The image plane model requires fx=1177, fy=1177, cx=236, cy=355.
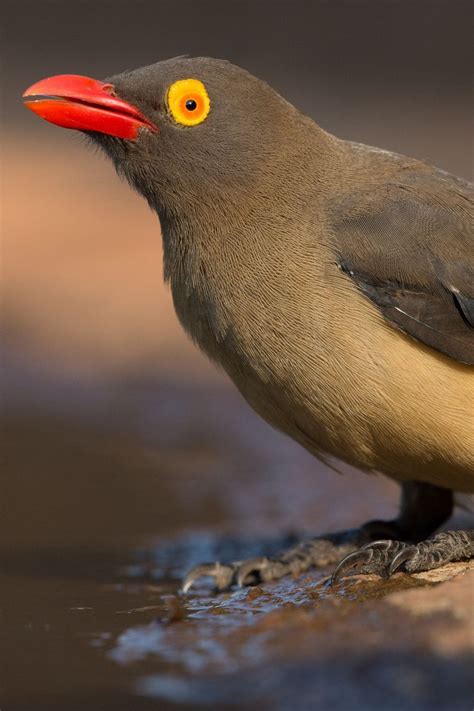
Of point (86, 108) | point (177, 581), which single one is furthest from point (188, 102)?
point (177, 581)

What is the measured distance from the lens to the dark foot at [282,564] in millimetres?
5812

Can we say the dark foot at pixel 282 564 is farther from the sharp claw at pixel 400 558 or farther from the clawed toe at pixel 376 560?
the sharp claw at pixel 400 558

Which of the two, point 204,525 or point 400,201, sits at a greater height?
point 400,201

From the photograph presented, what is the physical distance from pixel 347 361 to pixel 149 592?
164 centimetres

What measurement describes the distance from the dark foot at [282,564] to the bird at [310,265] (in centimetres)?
2

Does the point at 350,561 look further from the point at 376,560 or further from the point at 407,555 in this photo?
the point at 407,555

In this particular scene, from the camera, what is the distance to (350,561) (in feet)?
17.1

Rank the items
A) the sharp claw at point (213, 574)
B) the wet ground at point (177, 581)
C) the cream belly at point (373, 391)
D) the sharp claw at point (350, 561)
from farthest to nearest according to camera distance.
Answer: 1. the sharp claw at point (213, 574)
2. the sharp claw at point (350, 561)
3. the cream belly at point (373, 391)
4. the wet ground at point (177, 581)

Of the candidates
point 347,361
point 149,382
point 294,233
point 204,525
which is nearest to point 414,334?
point 347,361

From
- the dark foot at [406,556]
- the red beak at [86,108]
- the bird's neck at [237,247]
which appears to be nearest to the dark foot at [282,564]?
the dark foot at [406,556]

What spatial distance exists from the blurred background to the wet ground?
0.02 m

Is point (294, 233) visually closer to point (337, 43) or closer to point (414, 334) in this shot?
point (414, 334)

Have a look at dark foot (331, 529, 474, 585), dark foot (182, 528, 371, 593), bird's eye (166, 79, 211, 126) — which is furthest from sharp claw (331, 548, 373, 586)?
bird's eye (166, 79, 211, 126)

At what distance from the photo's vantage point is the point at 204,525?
7.04 metres
